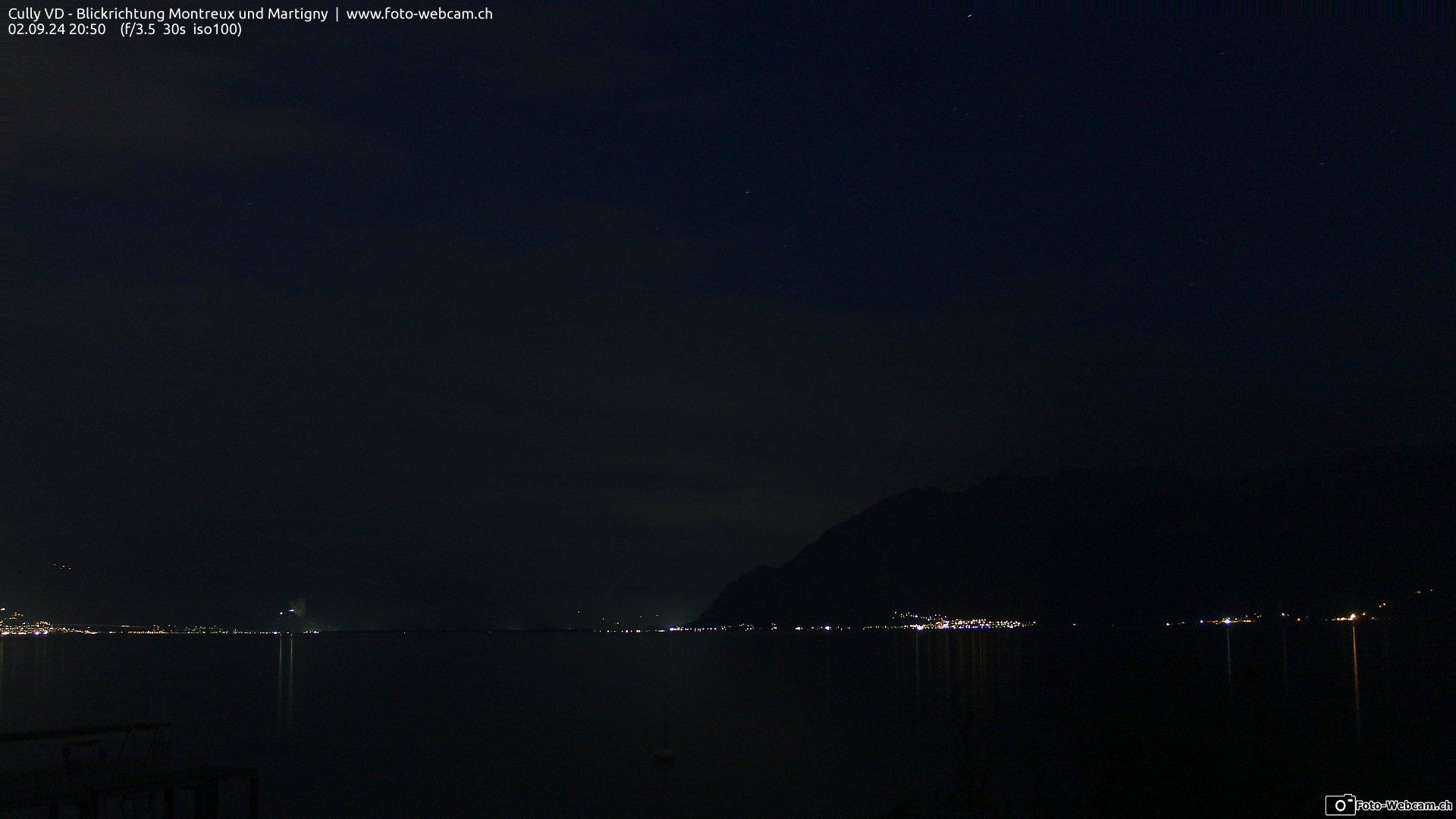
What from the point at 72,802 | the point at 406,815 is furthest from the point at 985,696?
the point at 72,802

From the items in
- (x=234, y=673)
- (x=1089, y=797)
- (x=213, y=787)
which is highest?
(x=1089, y=797)

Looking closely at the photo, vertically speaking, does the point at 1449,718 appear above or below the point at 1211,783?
below

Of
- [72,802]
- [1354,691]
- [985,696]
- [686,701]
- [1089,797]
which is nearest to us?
[1089,797]

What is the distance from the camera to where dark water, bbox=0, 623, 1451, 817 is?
14000 mm

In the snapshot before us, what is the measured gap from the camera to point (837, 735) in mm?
67750

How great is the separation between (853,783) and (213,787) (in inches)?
1051

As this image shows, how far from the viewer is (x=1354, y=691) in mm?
73500

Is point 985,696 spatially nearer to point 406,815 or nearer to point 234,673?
point 406,815

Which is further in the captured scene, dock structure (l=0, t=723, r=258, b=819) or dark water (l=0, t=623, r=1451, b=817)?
dock structure (l=0, t=723, r=258, b=819)

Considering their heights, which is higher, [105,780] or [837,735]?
[105,780]

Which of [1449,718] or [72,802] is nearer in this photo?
[72,802]

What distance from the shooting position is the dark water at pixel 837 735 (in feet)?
45.9

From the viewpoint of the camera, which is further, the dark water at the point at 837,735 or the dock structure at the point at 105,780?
the dock structure at the point at 105,780

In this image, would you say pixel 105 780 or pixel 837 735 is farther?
pixel 837 735
